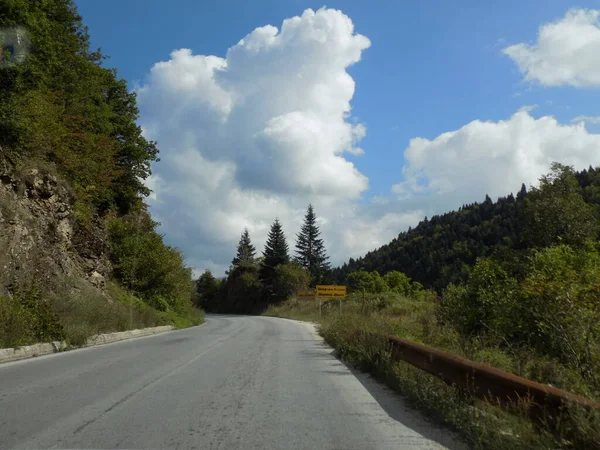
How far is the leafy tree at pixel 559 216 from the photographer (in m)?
31.7

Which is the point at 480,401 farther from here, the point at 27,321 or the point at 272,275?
the point at 272,275

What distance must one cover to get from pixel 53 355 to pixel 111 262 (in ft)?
64.2

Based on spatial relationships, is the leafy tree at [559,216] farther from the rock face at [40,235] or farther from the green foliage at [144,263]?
the rock face at [40,235]

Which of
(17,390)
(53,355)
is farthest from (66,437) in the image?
(53,355)

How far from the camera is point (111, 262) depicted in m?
32.4

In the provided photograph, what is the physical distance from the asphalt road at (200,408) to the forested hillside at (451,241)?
330ft

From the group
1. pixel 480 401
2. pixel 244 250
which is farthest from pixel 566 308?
pixel 244 250

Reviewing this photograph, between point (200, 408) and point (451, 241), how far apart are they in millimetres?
141805

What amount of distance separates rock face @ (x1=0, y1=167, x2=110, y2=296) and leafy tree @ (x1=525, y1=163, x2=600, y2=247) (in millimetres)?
27130

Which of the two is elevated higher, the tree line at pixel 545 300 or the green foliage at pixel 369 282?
the green foliage at pixel 369 282

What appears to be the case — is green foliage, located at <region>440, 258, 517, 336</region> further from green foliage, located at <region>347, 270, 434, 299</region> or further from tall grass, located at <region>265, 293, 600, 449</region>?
green foliage, located at <region>347, 270, 434, 299</region>

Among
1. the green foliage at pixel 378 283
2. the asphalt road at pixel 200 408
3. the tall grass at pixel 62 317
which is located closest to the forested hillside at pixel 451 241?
the green foliage at pixel 378 283

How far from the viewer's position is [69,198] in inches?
1007

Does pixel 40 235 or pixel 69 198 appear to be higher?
pixel 69 198
